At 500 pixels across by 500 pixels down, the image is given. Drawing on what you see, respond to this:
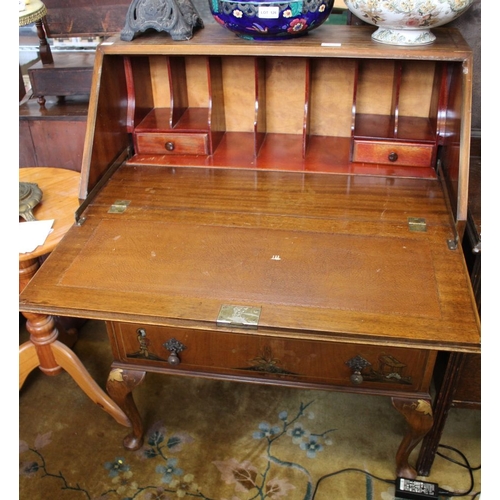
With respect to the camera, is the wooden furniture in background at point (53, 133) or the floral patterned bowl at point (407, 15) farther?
the wooden furniture in background at point (53, 133)

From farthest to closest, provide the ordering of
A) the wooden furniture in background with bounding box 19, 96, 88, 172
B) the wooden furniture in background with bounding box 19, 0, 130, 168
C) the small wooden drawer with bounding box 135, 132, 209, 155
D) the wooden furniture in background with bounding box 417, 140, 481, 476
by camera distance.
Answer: the wooden furniture in background with bounding box 19, 96, 88, 172
the wooden furniture in background with bounding box 19, 0, 130, 168
the small wooden drawer with bounding box 135, 132, 209, 155
the wooden furniture in background with bounding box 417, 140, 481, 476

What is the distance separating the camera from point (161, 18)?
1.53m

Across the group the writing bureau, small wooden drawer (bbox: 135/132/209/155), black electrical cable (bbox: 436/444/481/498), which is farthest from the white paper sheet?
black electrical cable (bbox: 436/444/481/498)

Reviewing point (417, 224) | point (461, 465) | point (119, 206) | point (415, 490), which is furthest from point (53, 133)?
point (461, 465)

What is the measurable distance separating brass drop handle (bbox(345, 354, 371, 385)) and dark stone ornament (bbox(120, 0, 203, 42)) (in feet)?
3.27

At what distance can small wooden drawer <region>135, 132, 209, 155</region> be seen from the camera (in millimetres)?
1706

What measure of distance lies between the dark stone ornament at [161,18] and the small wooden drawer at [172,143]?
296mm

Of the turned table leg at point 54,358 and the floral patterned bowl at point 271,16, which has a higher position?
the floral patterned bowl at point 271,16

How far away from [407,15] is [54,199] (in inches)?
49.7

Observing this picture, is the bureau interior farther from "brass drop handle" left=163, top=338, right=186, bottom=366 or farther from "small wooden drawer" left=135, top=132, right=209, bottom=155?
"brass drop handle" left=163, top=338, right=186, bottom=366

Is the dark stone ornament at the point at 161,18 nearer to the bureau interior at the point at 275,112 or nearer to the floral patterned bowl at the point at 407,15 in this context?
the bureau interior at the point at 275,112

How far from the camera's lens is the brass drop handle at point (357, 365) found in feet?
4.32

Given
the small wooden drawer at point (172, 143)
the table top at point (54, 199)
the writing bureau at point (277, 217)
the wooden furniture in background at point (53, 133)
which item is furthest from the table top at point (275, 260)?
the wooden furniture in background at point (53, 133)

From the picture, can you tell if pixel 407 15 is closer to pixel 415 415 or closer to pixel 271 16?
pixel 271 16
